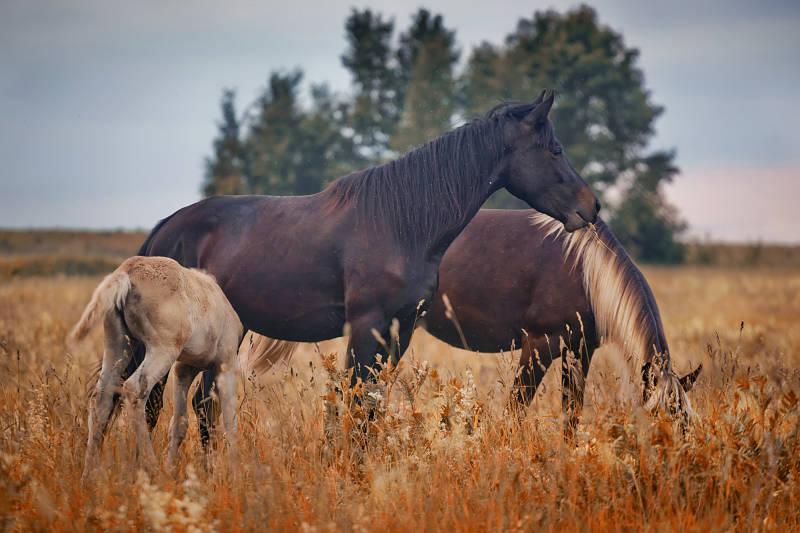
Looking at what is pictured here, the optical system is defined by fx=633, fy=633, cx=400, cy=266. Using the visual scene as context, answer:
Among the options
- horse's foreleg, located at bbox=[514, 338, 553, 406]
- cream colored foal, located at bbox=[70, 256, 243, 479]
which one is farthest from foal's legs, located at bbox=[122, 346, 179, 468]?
horse's foreleg, located at bbox=[514, 338, 553, 406]

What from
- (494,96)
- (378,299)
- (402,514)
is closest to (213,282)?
(378,299)

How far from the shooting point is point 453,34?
39.8 m

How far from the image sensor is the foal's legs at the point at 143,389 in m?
3.46

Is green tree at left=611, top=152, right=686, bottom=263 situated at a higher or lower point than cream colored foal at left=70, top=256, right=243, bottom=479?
higher

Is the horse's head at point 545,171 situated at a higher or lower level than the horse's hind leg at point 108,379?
higher

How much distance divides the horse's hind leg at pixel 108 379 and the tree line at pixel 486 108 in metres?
24.0

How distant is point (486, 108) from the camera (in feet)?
93.0

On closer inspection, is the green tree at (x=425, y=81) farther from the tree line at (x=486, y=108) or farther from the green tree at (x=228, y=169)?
the green tree at (x=228, y=169)

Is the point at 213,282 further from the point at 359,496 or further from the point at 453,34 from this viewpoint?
the point at 453,34

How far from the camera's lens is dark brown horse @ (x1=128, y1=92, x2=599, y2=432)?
14.6 ft

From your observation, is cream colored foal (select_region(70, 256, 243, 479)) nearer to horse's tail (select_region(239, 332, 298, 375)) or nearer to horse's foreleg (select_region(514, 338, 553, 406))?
horse's tail (select_region(239, 332, 298, 375))

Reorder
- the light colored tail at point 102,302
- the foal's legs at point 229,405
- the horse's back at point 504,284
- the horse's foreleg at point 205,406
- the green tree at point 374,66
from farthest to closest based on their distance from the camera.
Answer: the green tree at point 374,66 → the horse's back at point 504,284 → the horse's foreleg at point 205,406 → the foal's legs at point 229,405 → the light colored tail at point 102,302

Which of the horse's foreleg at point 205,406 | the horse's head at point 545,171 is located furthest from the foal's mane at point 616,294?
the horse's foreleg at point 205,406

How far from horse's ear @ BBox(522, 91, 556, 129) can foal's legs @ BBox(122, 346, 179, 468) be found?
2.87m
